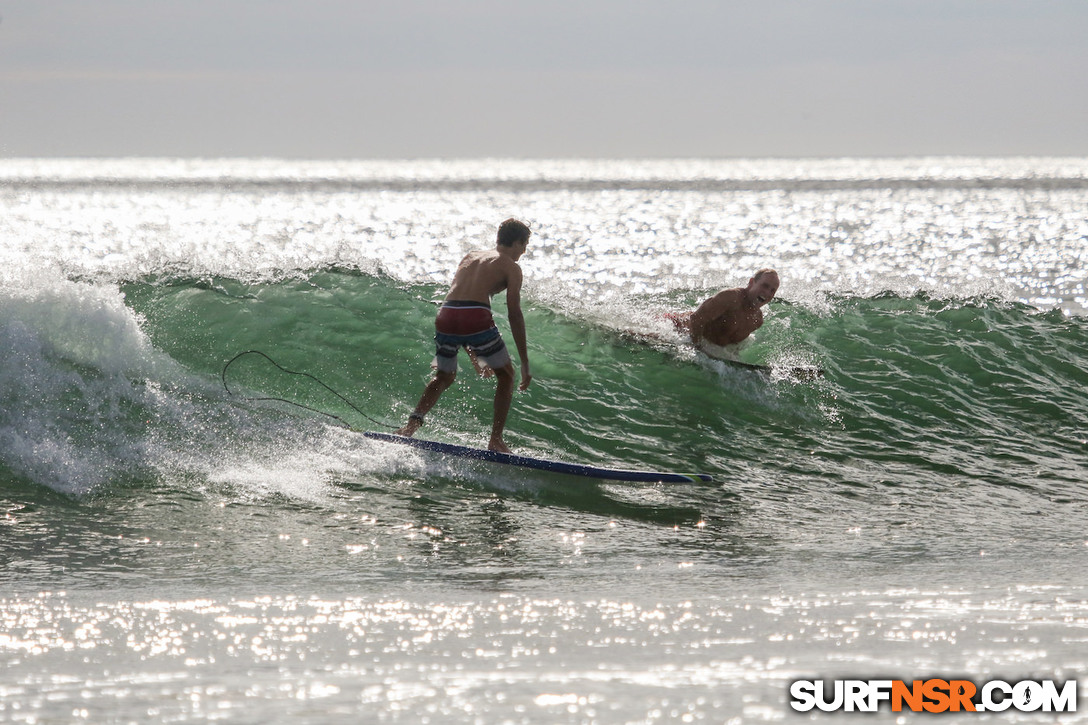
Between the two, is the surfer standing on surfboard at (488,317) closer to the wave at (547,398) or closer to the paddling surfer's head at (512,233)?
the paddling surfer's head at (512,233)

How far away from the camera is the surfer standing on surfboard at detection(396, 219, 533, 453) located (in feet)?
25.7

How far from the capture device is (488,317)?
7.98 m

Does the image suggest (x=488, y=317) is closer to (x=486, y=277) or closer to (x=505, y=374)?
(x=486, y=277)

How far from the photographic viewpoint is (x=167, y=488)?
7594mm

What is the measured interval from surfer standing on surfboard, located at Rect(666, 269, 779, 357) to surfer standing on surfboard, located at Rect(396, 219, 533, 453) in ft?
11.3

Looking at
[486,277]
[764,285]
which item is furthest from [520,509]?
[764,285]

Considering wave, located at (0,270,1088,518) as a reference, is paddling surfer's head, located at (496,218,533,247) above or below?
above

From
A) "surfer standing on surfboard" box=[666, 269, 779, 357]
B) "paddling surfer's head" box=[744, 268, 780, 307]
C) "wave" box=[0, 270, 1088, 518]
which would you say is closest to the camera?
"wave" box=[0, 270, 1088, 518]

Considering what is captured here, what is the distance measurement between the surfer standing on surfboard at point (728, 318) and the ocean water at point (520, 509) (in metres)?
0.33

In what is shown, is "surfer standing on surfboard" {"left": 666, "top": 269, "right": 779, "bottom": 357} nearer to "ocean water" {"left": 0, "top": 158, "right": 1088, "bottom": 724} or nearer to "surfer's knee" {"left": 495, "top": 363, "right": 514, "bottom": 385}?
"ocean water" {"left": 0, "top": 158, "right": 1088, "bottom": 724}

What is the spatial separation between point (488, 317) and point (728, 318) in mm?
3862

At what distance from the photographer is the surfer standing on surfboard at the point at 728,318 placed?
10.7 metres

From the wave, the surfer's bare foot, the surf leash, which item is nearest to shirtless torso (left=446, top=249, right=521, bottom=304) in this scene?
the surfer's bare foot

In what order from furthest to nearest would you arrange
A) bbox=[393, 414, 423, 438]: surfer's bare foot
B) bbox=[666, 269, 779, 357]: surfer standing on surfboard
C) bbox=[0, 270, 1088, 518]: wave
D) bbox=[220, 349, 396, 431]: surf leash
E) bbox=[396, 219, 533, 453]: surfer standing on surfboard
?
bbox=[666, 269, 779, 357]: surfer standing on surfboard → bbox=[220, 349, 396, 431]: surf leash → bbox=[393, 414, 423, 438]: surfer's bare foot → bbox=[0, 270, 1088, 518]: wave → bbox=[396, 219, 533, 453]: surfer standing on surfboard
